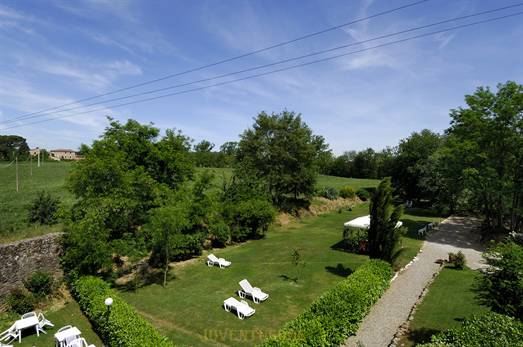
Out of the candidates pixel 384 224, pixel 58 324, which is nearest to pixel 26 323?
pixel 58 324

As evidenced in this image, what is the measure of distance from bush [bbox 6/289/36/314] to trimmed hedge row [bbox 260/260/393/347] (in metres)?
11.9

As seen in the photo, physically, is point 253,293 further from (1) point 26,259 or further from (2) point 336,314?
(1) point 26,259

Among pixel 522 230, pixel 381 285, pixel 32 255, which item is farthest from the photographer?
pixel 522 230

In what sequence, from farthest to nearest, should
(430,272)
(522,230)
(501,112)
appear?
(522,230)
(501,112)
(430,272)

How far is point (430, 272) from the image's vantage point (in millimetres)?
16734

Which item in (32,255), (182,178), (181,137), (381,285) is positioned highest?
(181,137)

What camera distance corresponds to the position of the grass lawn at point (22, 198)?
55.9 ft

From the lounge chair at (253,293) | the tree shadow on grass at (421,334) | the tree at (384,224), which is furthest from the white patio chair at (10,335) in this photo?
the tree at (384,224)

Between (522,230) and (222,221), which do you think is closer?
(222,221)

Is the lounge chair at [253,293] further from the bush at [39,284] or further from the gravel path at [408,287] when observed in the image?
the bush at [39,284]

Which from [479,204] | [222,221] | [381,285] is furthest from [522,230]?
[222,221]

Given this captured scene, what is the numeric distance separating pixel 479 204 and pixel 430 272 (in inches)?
578

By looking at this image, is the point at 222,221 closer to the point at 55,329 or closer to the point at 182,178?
the point at 182,178

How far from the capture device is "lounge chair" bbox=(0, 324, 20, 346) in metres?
11.4
